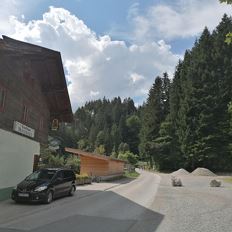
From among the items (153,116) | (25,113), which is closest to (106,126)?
(153,116)

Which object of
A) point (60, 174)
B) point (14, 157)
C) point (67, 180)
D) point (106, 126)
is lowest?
point (67, 180)

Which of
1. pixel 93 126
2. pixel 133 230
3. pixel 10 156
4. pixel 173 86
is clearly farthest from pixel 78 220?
pixel 93 126

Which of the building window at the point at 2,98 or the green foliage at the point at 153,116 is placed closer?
the building window at the point at 2,98

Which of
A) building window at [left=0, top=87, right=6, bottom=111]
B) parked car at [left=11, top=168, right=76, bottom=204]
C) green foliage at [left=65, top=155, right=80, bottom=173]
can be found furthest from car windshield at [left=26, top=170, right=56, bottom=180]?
green foliage at [left=65, top=155, right=80, bottom=173]

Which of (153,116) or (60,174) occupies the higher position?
(153,116)

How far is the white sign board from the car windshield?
252 centimetres

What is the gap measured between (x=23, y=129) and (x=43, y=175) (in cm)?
323

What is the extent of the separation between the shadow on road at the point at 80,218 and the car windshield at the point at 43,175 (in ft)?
6.53

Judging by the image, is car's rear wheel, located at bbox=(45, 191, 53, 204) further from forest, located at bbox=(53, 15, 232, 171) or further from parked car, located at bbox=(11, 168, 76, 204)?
forest, located at bbox=(53, 15, 232, 171)

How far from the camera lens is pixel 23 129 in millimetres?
20344

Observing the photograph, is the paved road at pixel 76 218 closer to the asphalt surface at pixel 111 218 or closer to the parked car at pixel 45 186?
the asphalt surface at pixel 111 218

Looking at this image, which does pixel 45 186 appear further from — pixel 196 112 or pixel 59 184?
pixel 196 112

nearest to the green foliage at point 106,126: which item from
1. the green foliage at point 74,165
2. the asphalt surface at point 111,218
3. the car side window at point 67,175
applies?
the green foliage at point 74,165

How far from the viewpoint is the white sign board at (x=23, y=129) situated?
62.4 ft
